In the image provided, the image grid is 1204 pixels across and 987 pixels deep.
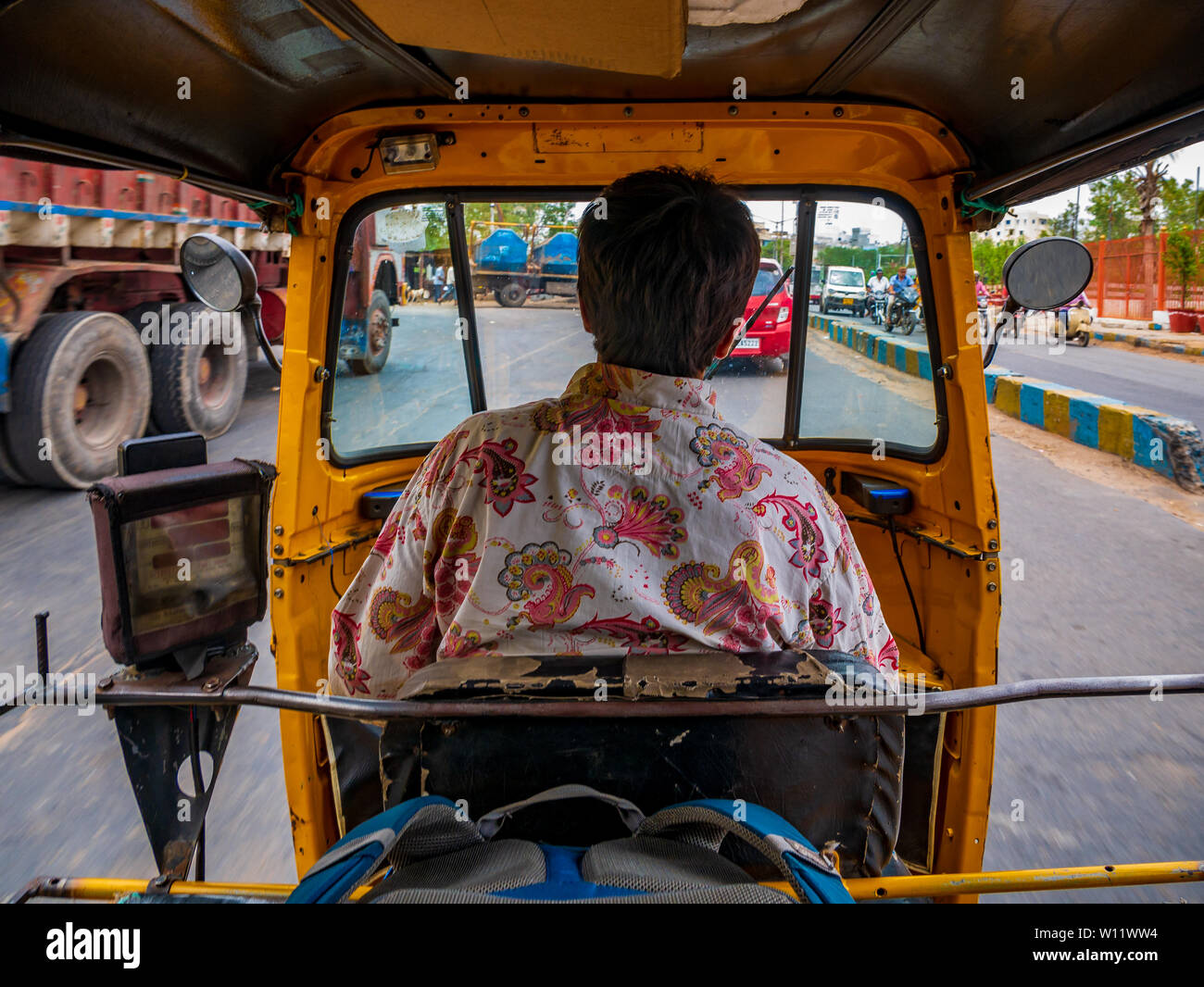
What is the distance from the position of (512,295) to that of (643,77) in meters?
0.92

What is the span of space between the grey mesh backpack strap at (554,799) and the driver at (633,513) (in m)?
0.25

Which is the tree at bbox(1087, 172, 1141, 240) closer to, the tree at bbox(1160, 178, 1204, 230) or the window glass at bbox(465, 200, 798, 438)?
the tree at bbox(1160, 178, 1204, 230)

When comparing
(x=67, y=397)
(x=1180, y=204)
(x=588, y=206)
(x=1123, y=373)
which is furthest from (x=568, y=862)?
(x=1180, y=204)

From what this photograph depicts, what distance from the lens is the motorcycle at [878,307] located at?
2783 mm

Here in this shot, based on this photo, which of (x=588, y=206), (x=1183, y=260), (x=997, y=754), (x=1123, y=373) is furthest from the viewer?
(x=1183, y=260)

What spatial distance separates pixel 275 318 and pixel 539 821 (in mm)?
9989

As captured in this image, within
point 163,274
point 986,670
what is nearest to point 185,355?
point 163,274

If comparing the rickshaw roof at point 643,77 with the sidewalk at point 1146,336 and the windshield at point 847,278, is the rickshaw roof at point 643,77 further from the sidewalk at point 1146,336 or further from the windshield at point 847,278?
the sidewalk at point 1146,336

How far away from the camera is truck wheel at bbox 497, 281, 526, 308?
2914 millimetres

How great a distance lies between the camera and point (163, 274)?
8.36m

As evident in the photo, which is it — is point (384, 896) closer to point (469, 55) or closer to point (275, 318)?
point (469, 55)

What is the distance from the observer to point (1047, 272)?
239 centimetres

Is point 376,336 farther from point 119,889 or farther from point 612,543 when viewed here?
point 119,889

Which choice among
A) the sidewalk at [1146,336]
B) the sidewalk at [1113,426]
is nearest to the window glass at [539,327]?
the sidewalk at [1113,426]
